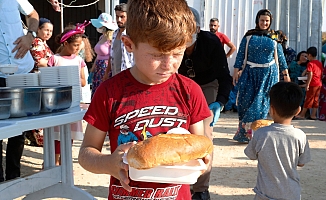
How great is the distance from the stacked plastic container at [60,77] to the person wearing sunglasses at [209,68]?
1.09 meters

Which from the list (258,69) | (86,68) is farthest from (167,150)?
(258,69)

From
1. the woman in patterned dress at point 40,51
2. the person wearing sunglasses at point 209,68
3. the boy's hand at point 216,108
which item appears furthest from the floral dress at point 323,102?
the boy's hand at point 216,108

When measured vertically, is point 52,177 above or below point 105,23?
below

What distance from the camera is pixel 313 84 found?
10789 mm

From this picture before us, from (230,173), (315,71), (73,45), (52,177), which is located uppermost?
(73,45)

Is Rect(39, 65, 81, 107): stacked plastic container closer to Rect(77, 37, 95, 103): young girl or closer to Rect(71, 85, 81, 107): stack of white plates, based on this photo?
Rect(71, 85, 81, 107): stack of white plates

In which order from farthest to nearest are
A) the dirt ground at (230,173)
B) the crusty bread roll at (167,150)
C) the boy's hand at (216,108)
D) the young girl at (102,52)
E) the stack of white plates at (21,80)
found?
the young girl at (102,52)
the dirt ground at (230,173)
the boy's hand at (216,108)
the stack of white plates at (21,80)
the crusty bread roll at (167,150)

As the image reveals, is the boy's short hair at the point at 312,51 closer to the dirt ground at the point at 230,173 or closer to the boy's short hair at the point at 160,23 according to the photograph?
the dirt ground at the point at 230,173

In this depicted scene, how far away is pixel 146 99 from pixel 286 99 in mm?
1927

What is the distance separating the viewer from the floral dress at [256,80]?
686 centimetres

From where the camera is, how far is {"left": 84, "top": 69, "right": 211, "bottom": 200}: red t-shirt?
72.5 inches

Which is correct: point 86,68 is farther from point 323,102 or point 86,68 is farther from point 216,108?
point 323,102

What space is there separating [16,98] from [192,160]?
1.39 metres

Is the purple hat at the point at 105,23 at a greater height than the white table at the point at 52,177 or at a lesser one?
greater
